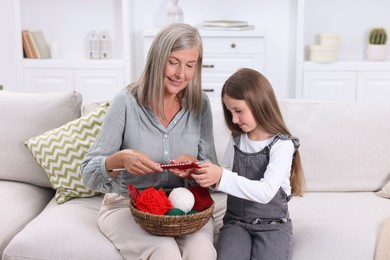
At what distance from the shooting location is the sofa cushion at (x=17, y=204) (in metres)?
2.22

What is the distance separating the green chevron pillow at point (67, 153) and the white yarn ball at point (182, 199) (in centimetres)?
61

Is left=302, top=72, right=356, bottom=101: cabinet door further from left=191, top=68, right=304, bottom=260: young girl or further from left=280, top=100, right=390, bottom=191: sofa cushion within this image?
left=191, top=68, right=304, bottom=260: young girl

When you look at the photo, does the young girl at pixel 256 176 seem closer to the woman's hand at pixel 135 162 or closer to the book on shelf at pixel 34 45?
the woman's hand at pixel 135 162

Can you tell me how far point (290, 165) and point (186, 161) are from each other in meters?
0.33

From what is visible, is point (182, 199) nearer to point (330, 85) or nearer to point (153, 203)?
point (153, 203)

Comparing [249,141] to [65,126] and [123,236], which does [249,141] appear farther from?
[65,126]

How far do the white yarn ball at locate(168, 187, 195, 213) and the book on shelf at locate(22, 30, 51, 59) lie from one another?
330cm

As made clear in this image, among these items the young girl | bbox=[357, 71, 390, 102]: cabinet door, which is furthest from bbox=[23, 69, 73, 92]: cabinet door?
the young girl

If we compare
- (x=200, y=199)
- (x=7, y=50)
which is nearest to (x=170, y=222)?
(x=200, y=199)

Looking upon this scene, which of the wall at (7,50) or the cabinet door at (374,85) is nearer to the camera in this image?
the cabinet door at (374,85)

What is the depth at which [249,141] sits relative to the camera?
2105 millimetres

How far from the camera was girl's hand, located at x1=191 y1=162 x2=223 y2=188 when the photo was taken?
1900mm

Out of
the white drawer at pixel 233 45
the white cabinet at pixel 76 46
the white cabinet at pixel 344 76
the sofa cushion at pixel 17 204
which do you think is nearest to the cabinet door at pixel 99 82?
the white cabinet at pixel 76 46

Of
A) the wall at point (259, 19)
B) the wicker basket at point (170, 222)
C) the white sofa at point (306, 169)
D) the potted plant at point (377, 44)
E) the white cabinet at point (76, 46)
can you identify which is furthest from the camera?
the wall at point (259, 19)
